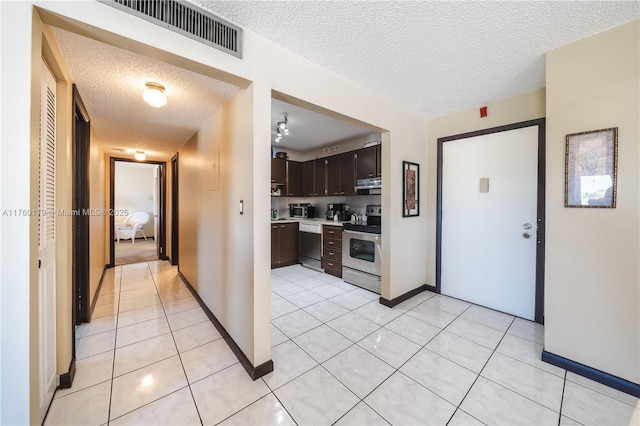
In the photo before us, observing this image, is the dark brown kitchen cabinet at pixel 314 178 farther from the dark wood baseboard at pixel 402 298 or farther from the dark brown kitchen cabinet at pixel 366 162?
the dark wood baseboard at pixel 402 298

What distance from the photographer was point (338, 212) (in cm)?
467

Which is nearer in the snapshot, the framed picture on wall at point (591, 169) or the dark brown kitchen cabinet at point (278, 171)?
the framed picture on wall at point (591, 169)

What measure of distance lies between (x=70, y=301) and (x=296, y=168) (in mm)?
3979

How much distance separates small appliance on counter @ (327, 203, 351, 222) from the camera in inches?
183

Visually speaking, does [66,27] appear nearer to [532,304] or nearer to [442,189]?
[442,189]

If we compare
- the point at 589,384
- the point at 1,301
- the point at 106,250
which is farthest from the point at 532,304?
the point at 106,250

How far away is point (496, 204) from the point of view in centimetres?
276

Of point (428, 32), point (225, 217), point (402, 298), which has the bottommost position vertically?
point (402, 298)

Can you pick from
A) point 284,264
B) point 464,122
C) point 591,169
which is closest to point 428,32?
point 591,169

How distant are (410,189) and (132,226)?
8.13 metres

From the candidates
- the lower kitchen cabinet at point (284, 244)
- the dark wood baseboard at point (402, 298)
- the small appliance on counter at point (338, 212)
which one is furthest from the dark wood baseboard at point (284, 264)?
the dark wood baseboard at point (402, 298)

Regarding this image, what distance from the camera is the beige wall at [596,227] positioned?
1584 millimetres

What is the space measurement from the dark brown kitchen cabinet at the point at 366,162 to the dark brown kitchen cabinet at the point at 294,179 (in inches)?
60.4

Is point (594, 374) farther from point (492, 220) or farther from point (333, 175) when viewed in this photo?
point (333, 175)
